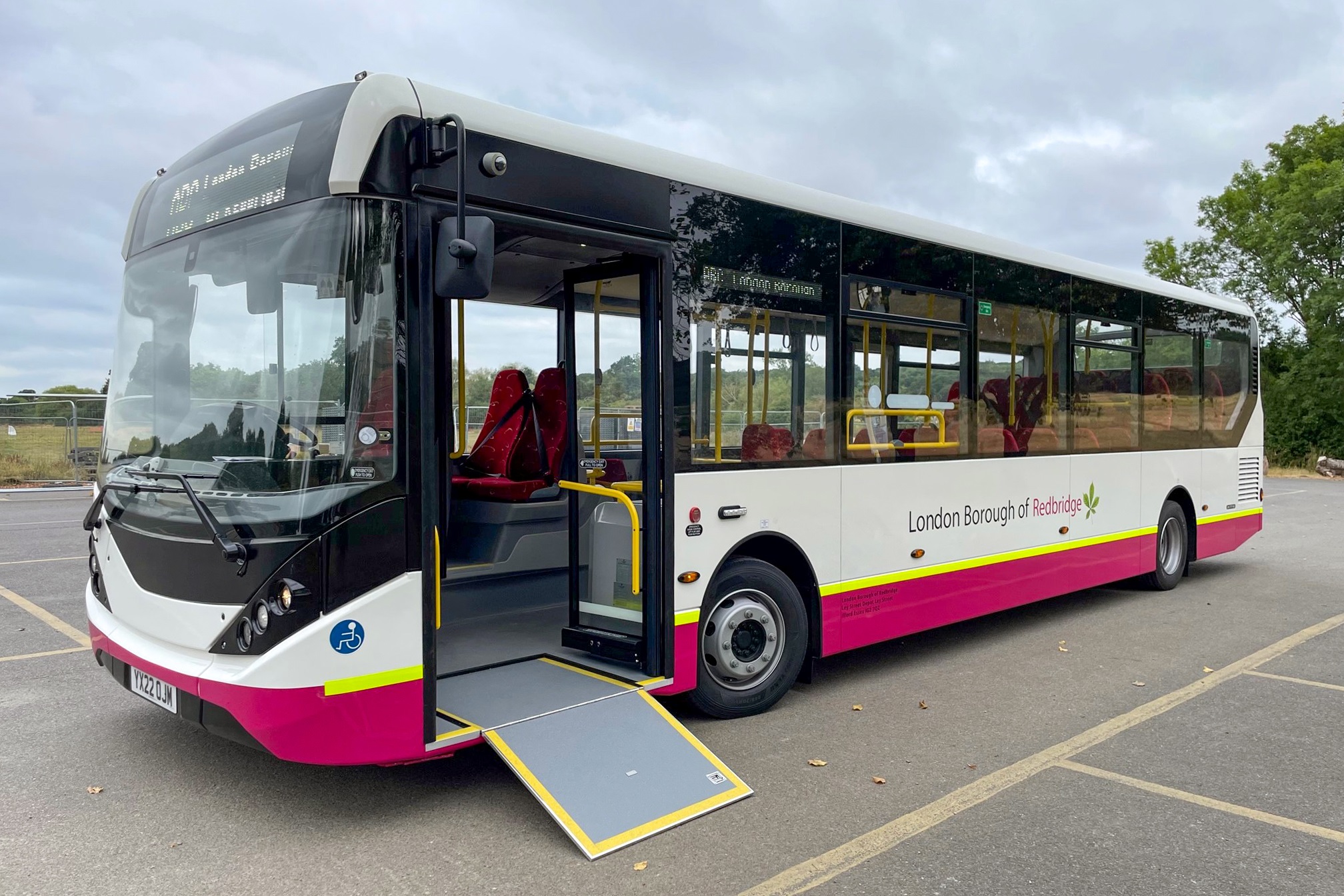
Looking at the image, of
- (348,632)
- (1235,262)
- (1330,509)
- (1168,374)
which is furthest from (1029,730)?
(1235,262)

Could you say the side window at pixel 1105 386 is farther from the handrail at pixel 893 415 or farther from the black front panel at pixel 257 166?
the black front panel at pixel 257 166

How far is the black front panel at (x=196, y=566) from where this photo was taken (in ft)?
11.7

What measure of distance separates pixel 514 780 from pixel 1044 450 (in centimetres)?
479

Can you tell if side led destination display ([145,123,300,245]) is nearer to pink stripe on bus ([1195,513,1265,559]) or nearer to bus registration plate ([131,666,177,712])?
bus registration plate ([131,666,177,712])

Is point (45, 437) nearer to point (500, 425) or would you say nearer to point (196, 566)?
point (500, 425)

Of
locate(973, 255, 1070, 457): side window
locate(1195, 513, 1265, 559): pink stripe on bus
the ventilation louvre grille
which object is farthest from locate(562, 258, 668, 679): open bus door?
the ventilation louvre grille

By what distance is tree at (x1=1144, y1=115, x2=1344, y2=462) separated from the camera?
100ft

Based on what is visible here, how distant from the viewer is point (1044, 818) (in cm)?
392

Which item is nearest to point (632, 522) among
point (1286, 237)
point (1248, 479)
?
point (1248, 479)

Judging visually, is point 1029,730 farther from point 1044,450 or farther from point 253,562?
point 253,562

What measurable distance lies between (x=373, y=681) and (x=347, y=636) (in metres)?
0.20

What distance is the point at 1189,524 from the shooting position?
31.1 feet

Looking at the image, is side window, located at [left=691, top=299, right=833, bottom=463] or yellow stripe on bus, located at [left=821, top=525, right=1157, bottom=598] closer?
side window, located at [left=691, top=299, right=833, bottom=463]

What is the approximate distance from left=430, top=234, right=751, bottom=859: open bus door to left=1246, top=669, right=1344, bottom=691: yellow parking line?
3951 mm
